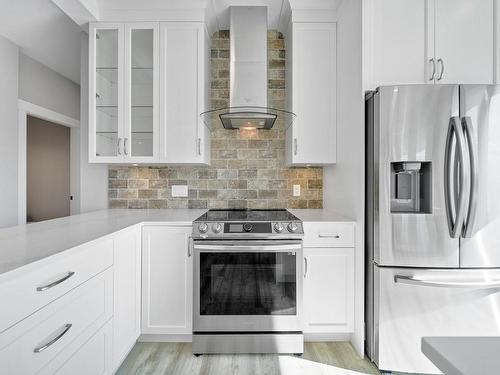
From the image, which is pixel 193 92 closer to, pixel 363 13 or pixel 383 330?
pixel 363 13

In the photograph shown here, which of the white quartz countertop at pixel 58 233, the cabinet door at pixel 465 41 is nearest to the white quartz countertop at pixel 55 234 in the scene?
the white quartz countertop at pixel 58 233

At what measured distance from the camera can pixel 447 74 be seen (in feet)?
6.77

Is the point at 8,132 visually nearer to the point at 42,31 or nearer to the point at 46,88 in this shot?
the point at 46,88

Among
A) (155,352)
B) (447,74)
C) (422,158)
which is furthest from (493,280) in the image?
(155,352)

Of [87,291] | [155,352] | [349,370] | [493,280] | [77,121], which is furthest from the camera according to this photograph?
[77,121]

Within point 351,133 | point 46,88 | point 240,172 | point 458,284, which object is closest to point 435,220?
point 458,284

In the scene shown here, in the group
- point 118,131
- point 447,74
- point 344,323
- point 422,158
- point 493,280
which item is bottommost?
point 344,323

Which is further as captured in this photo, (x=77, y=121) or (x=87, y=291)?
(x=77, y=121)

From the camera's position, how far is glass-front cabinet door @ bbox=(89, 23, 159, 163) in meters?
2.51

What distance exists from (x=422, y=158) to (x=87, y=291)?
77.6 inches

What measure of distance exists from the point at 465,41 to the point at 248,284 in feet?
7.25

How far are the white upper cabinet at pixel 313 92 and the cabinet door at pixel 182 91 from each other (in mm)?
780

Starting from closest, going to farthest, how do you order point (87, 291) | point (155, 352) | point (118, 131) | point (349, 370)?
point (87, 291) → point (349, 370) → point (155, 352) → point (118, 131)

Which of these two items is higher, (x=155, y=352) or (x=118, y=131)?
(x=118, y=131)
